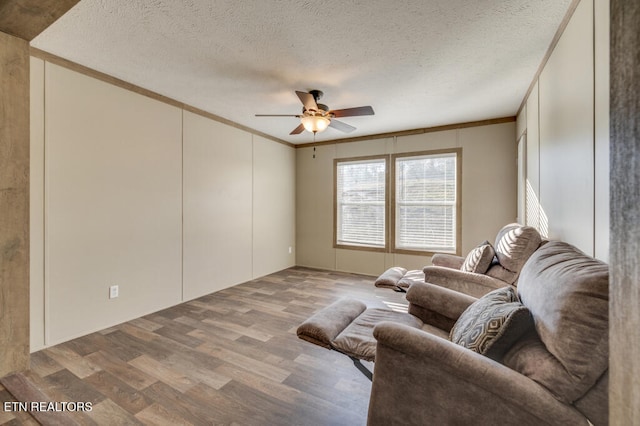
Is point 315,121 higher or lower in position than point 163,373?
higher

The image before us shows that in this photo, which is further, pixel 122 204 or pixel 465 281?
pixel 122 204

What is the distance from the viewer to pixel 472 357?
1130 millimetres

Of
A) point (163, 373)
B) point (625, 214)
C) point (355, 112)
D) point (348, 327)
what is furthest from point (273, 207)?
point (625, 214)

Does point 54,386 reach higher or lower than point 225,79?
lower

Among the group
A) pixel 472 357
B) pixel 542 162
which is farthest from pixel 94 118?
pixel 542 162

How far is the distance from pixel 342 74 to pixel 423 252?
310 cm

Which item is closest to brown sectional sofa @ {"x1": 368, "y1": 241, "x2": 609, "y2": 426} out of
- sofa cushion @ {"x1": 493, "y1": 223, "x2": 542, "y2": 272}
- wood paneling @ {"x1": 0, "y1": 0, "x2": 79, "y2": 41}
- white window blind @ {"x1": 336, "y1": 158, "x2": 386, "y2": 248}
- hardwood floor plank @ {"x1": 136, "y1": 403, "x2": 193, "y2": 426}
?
sofa cushion @ {"x1": 493, "y1": 223, "x2": 542, "y2": 272}

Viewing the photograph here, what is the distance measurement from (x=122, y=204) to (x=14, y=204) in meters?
1.20

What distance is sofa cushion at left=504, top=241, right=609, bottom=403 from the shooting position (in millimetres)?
944

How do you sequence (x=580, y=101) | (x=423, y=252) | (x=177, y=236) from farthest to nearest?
(x=423, y=252)
(x=177, y=236)
(x=580, y=101)

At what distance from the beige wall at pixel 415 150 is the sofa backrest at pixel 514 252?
1.94m

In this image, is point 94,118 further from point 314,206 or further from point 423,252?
point 423,252

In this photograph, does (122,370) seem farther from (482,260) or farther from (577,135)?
(577,135)

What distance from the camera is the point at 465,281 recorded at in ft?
8.17
